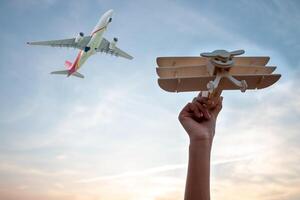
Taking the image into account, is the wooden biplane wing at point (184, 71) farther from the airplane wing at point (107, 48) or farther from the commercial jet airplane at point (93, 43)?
the airplane wing at point (107, 48)

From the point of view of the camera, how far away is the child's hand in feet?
19.5

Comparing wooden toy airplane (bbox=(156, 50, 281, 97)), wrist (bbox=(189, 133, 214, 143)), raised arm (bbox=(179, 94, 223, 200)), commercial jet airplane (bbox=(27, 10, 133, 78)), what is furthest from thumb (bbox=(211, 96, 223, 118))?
commercial jet airplane (bbox=(27, 10, 133, 78))

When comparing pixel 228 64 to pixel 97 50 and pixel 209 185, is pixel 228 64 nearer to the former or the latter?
pixel 209 185

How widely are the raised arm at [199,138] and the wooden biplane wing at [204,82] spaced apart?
0.93 ft

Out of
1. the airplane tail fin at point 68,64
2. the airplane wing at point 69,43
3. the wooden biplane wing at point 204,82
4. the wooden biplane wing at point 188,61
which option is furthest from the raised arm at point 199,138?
the airplane tail fin at point 68,64

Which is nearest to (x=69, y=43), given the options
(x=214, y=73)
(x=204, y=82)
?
(x=204, y=82)

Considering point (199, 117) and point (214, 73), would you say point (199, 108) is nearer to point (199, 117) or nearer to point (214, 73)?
point (199, 117)

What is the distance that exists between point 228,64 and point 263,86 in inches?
34.6

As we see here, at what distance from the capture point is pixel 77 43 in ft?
182

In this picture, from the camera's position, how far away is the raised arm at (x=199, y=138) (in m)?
5.56

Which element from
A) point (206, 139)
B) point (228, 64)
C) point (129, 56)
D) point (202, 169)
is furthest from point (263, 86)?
point (129, 56)

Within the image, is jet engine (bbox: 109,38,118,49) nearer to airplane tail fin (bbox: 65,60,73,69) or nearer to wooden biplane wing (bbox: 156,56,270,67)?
airplane tail fin (bbox: 65,60,73,69)

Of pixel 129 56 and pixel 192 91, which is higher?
pixel 129 56

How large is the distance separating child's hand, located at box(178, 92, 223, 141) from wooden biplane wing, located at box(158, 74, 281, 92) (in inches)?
10.0
